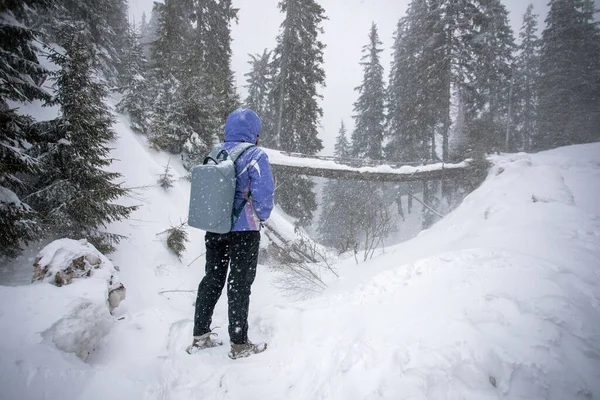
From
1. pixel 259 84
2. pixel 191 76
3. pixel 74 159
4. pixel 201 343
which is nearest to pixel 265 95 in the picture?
pixel 259 84

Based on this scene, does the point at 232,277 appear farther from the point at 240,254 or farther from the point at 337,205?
the point at 337,205

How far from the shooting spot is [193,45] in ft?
47.1

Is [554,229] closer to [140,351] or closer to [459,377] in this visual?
[459,377]

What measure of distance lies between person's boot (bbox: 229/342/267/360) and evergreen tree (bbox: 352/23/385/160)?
22.9m

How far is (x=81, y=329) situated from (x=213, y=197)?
1623 mm

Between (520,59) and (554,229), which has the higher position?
(520,59)

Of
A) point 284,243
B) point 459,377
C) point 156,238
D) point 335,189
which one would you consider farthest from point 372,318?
point 335,189

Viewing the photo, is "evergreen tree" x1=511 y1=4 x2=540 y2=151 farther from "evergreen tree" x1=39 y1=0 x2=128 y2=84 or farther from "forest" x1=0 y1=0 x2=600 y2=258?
"evergreen tree" x1=39 y1=0 x2=128 y2=84

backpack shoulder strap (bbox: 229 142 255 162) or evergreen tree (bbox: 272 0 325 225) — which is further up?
evergreen tree (bbox: 272 0 325 225)

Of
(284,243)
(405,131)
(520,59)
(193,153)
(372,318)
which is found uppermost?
(520,59)

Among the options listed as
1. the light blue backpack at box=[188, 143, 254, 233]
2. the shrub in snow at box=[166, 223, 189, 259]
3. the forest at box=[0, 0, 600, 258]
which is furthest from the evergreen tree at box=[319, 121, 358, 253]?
the light blue backpack at box=[188, 143, 254, 233]

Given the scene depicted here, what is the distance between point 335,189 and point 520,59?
82.9 feet

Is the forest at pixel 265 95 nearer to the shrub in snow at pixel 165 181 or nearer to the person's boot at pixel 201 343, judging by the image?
the shrub in snow at pixel 165 181

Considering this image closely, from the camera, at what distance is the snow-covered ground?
174cm
